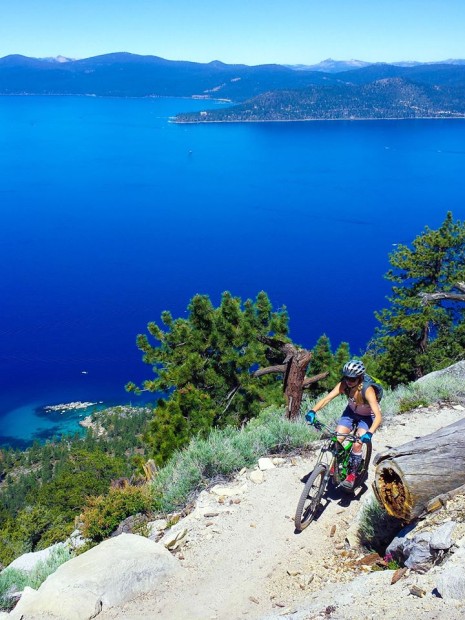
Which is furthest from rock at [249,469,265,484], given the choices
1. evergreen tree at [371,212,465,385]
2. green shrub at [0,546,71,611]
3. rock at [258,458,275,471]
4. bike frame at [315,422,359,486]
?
evergreen tree at [371,212,465,385]

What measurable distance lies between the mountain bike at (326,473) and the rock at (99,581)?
1.38 m

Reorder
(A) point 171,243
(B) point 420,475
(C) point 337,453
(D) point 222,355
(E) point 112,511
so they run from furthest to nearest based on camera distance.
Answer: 1. (A) point 171,243
2. (D) point 222,355
3. (E) point 112,511
4. (C) point 337,453
5. (B) point 420,475

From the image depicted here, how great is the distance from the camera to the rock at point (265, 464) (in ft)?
23.2

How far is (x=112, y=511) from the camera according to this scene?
21.6 feet

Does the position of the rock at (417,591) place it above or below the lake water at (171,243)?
above

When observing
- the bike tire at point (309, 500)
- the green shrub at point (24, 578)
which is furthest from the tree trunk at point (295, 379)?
the green shrub at point (24, 578)

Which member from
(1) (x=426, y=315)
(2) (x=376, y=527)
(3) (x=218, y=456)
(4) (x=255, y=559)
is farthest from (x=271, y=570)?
(1) (x=426, y=315)

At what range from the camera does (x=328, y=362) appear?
1630 centimetres

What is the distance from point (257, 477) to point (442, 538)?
9.89ft

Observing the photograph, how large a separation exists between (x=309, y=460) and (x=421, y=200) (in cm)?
10034

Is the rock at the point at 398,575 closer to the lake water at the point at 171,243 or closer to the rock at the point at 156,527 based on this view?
the rock at the point at 156,527

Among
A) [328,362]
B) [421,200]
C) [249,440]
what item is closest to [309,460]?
[249,440]

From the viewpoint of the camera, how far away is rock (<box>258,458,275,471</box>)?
7.06 m

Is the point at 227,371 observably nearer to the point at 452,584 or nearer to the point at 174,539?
the point at 174,539
